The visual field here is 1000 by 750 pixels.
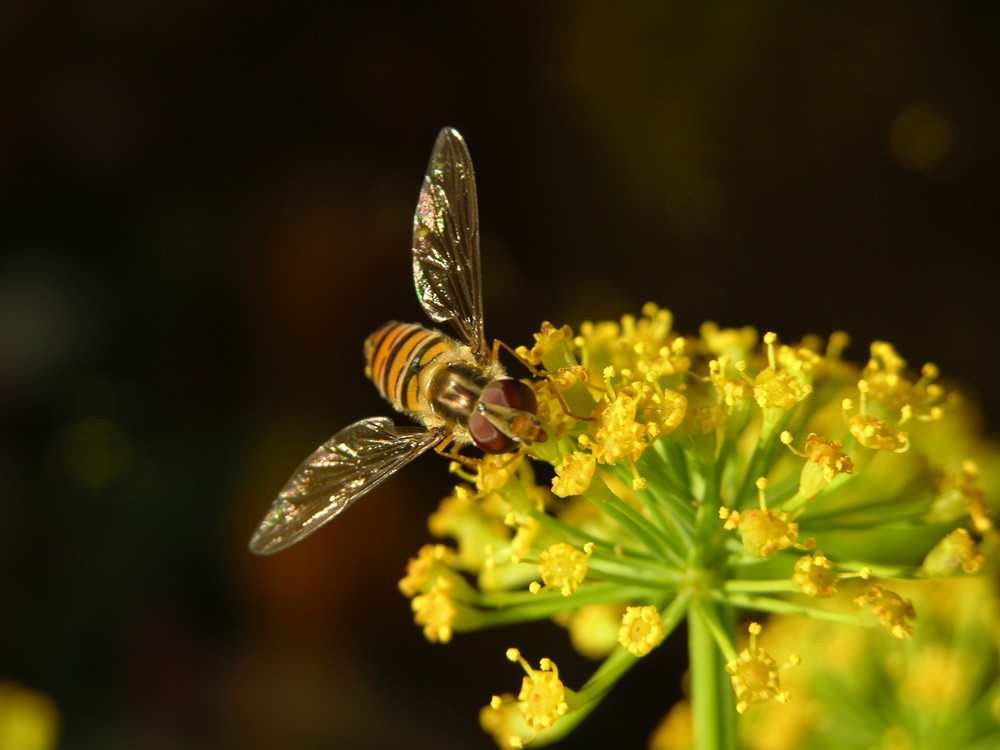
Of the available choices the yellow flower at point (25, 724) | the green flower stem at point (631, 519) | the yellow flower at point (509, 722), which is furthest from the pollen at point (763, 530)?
the yellow flower at point (25, 724)

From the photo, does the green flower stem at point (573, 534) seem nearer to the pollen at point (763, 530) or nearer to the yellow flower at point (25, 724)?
the pollen at point (763, 530)

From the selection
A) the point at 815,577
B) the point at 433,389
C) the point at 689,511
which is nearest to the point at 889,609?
the point at 815,577

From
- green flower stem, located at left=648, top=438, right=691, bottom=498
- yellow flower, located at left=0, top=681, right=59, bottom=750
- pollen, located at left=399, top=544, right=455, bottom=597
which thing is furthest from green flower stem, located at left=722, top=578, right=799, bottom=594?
yellow flower, located at left=0, top=681, right=59, bottom=750

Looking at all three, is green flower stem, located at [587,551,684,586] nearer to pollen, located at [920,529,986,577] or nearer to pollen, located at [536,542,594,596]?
pollen, located at [536,542,594,596]

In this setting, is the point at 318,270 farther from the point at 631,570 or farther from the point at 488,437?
the point at 631,570

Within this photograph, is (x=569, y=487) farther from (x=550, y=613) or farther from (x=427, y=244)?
(x=427, y=244)

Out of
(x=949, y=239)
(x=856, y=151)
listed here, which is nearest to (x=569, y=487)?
(x=856, y=151)
